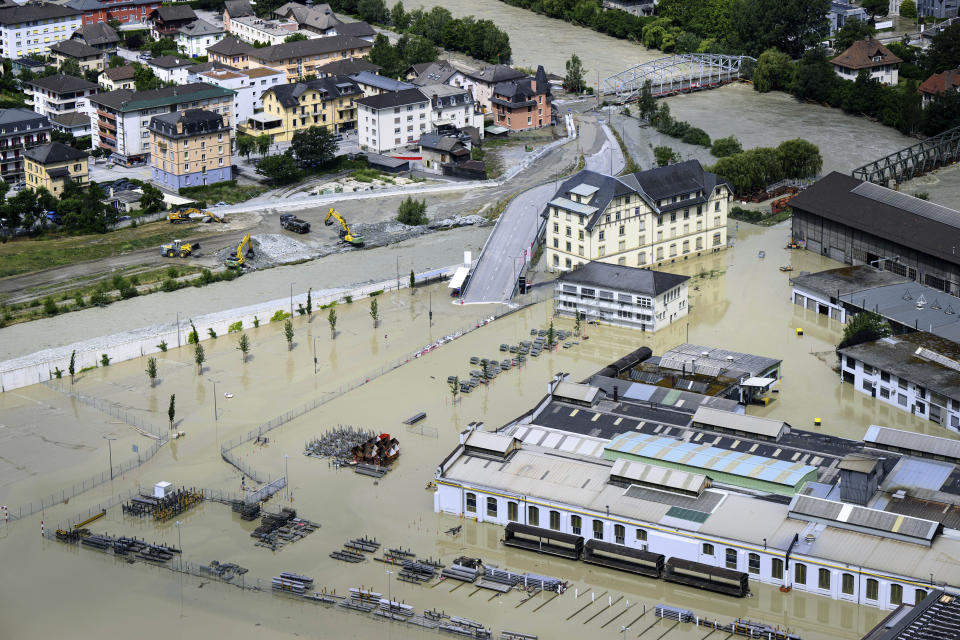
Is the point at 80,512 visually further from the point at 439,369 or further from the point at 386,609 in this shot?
the point at 439,369

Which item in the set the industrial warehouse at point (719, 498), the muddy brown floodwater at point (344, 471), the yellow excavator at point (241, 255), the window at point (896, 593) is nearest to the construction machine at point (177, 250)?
the yellow excavator at point (241, 255)

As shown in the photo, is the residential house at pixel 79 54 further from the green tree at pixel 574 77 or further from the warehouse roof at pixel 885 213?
the warehouse roof at pixel 885 213

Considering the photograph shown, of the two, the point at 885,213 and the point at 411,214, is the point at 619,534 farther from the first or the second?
the point at 411,214

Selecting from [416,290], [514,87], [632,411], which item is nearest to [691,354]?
[632,411]

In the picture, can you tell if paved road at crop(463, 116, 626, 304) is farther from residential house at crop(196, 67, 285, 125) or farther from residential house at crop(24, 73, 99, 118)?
residential house at crop(24, 73, 99, 118)

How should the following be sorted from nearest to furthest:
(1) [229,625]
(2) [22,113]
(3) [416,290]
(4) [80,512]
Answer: (1) [229,625] < (4) [80,512] < (3) [416,290] < (2) [22,113]

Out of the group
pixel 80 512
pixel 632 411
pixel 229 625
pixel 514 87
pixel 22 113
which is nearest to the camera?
pixel 229 625
